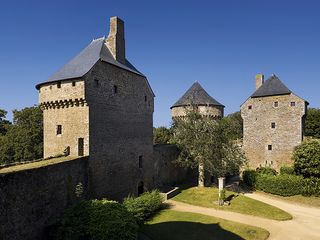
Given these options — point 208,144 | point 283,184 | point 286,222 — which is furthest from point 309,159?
point 208,144

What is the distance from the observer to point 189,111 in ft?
91.0

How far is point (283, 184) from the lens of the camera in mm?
26500

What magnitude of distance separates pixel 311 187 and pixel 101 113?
20031 mm

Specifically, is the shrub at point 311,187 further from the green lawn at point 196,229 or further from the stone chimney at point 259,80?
the stone chimney at point 259,80

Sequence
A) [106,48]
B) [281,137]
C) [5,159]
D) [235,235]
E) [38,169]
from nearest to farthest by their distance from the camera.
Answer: [38,169] < [235,235] < [106,48] < [281,137] < [5,159]

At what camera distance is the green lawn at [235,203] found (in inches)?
826

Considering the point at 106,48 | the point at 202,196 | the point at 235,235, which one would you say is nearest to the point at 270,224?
the point at 235,235

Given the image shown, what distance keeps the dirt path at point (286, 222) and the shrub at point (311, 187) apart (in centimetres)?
263

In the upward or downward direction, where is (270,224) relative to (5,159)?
downward

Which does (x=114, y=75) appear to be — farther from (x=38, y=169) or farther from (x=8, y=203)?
(x=8, y=203)

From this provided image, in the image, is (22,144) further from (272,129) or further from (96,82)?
(272,129)

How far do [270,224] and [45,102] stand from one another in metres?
18.0

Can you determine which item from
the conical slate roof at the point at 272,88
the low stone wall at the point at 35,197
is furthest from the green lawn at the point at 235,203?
the conical slate roof at the point at 272,88

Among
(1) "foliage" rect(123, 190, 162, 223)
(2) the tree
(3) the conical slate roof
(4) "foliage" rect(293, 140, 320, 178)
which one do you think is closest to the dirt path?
(1) "foliage" rect(123, 190, 162, 223)
